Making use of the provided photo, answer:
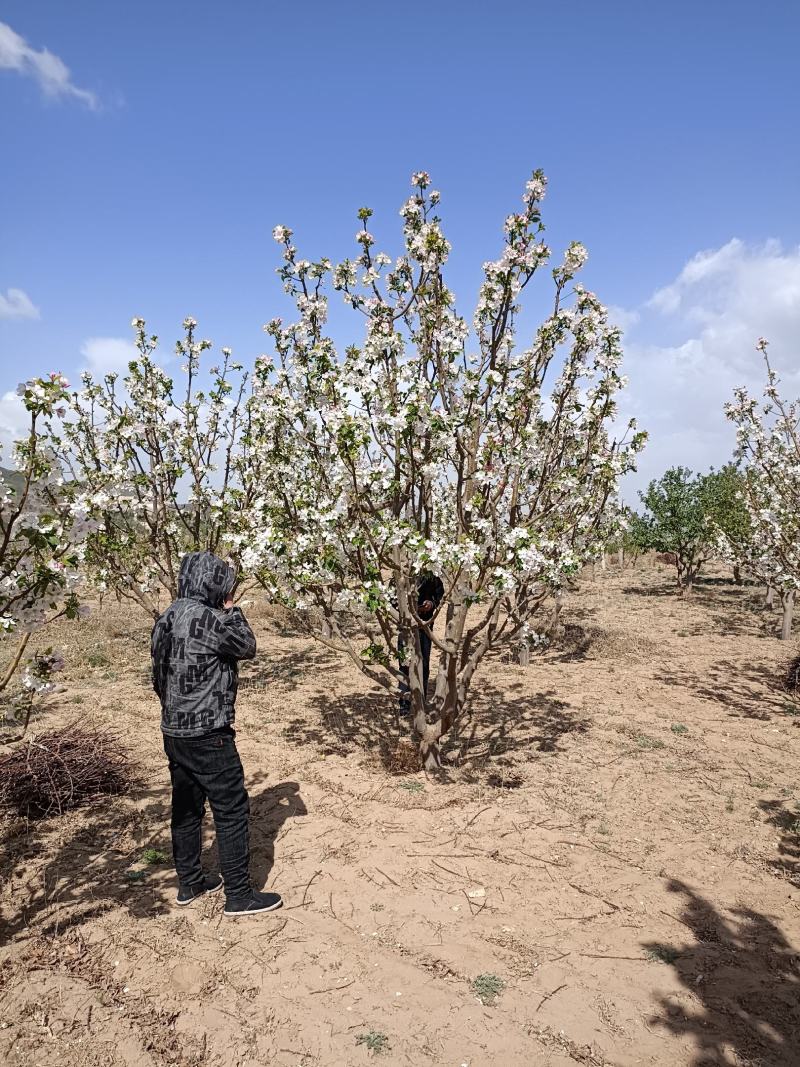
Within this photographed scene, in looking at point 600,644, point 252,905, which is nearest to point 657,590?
point 600,644

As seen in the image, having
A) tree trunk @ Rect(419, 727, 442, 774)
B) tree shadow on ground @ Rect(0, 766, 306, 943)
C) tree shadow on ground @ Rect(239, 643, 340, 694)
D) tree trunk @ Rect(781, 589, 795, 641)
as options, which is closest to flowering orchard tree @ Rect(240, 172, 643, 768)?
tree trunk @ Rect(419, 727, 442, 774)

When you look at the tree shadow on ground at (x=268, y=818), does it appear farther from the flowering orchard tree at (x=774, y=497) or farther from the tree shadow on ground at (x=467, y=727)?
the flowering orchard tree at (x=774, y=497)

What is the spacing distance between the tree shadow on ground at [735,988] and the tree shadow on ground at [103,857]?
3.04 meters

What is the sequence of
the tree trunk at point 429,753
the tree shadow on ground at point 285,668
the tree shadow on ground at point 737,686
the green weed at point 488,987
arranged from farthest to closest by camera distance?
the tree shadow on ground at point 285,668 < the tree shadow on ground at point 737,686 < the tree trunk at point 429,753 < the green weed at point 488,987

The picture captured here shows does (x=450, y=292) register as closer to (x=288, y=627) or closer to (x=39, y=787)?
(x=39, y=787)

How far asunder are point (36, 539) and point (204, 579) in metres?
1.12

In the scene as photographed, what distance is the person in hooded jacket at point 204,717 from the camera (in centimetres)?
408

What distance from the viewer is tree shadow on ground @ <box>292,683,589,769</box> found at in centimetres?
741

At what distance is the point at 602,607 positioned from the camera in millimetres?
18000

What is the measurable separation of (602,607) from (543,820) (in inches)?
518

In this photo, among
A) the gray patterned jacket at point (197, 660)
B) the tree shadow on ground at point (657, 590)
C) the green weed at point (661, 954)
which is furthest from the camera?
the tree shadow on ground at point (657, 590)

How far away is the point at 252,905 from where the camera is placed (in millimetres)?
4316

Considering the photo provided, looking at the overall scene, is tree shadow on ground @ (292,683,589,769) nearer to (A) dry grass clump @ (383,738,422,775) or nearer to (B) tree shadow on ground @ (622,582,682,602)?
(A) dry grass clump @ (383,738,422,775)

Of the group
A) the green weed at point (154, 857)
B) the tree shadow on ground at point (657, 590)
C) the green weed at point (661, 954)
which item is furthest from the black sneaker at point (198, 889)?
the tree shadow on ground at point (657, 590)
